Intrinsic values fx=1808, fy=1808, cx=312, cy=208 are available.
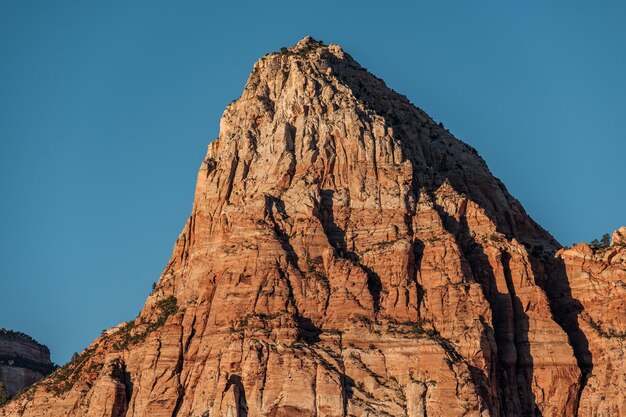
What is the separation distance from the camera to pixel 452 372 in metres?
140

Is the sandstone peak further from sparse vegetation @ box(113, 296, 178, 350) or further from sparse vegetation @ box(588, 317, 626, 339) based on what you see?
sparse vegetation @ box(113, 296, 178, 350)

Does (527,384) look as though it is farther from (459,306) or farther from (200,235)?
(200,235)

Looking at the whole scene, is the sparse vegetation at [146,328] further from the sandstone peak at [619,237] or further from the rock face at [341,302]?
the sandstone peak at [619,237]

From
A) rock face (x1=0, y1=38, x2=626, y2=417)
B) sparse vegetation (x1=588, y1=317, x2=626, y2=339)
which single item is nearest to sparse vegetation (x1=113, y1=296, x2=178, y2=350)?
rock face (x1=0, y1=38, x2=626, y2=417)

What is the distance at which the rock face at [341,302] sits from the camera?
142 meters

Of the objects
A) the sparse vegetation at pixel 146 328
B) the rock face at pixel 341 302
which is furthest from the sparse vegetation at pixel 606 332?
the sparse vegetation at pixel 146 328

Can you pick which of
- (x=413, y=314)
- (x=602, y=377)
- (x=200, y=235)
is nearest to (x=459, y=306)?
(x=413, y=314)

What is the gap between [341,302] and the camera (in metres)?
148

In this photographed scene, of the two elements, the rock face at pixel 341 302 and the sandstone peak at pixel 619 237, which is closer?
the rock face at pixel 341 302

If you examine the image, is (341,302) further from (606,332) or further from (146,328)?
(606,332)

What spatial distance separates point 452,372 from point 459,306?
8.23m

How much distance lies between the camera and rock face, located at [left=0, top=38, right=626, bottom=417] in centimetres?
14150

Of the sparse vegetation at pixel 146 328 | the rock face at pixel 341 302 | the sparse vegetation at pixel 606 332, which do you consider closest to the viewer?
the rock face at pixel 341 302

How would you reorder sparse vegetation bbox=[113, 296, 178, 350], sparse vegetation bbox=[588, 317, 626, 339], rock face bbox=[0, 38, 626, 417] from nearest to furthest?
rock face bbox=[0, 38, 626, 417]
sparse vegetation bbox=[588, 317, 626, 339]
sparse vegetation bbox=[113, 296, 178, 350]
